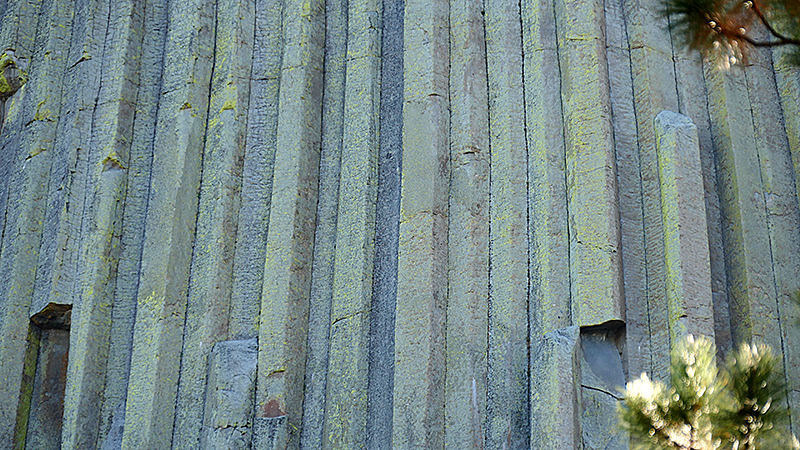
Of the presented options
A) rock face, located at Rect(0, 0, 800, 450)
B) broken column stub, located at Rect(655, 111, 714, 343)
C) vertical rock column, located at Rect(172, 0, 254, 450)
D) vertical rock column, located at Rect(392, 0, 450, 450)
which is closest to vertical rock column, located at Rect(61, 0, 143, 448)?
rock face, located at Rect(0, 0, 800, 450)

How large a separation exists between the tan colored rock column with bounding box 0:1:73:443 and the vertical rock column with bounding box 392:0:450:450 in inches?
127

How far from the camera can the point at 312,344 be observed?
707cm

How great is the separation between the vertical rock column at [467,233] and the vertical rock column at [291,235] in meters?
1.06

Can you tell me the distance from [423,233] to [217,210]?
1666 mm

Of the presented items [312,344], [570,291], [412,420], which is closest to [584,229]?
[570,291]

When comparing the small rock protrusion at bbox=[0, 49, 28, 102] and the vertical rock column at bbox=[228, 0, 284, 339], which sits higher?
the small rock protrusion at bbox=[0, 49, 28, 102]

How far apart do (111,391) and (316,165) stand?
2.18 meters

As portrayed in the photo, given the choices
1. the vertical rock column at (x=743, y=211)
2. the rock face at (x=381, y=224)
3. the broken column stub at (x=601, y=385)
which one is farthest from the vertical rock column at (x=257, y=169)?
the vertical rock column at (x=743, y=211)

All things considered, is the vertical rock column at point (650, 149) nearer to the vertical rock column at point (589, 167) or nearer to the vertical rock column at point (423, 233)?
the vertical rock column at point (589, 167)

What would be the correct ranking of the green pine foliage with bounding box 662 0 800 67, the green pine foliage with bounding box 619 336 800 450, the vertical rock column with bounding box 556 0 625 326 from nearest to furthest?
the green pine foliage with bounding box 619 336 800 450, the green pine foliage with bounding box 662 0 800 67, the vertical rock column with bounding box 556 0 625 326

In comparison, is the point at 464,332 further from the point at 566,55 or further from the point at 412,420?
the point at 566,55

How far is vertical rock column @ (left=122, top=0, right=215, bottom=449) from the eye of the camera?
24.0ft

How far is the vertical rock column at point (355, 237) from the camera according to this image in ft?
22.1

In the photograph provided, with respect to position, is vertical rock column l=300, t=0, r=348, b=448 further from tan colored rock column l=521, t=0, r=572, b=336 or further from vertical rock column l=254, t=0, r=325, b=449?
tan colored rock column l=521, t=0, r=572, b=336
